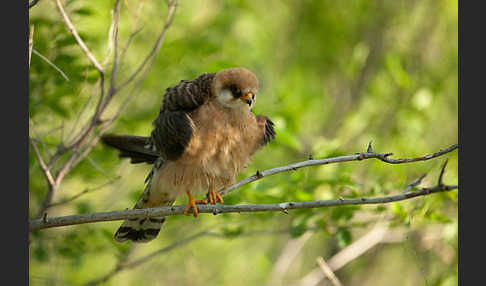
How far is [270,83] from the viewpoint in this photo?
6.16m

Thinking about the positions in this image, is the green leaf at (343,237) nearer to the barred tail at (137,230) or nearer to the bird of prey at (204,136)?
the bird of prey at (204,136)

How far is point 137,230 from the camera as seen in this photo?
14.1 feet

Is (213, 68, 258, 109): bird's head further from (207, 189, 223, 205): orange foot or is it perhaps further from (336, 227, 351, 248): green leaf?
(336, 227, 351, 248): green leaf

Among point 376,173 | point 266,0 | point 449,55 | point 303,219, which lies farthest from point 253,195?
point 266,0

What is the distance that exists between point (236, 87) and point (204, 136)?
16.6 inches

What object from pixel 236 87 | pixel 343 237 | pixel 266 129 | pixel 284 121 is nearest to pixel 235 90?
pixel 236 87

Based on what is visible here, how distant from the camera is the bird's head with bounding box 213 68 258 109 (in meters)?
3.45

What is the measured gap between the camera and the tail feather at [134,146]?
3.85 m

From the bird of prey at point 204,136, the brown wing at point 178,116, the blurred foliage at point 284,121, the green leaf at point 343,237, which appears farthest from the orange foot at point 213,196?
the green leaf at point 343,237

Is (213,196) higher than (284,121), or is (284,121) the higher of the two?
(284,121)

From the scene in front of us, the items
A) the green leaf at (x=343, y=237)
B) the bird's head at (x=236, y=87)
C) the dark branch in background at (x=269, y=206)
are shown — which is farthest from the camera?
the green leaf at (x=343, y=237)

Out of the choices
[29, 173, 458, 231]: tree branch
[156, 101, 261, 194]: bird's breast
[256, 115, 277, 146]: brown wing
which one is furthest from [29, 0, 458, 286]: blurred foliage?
[29, 173, 458, 231]: tree branch

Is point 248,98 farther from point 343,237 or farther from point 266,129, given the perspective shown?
point 343,237

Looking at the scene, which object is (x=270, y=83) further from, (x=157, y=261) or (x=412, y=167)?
(x=157, y=261)
